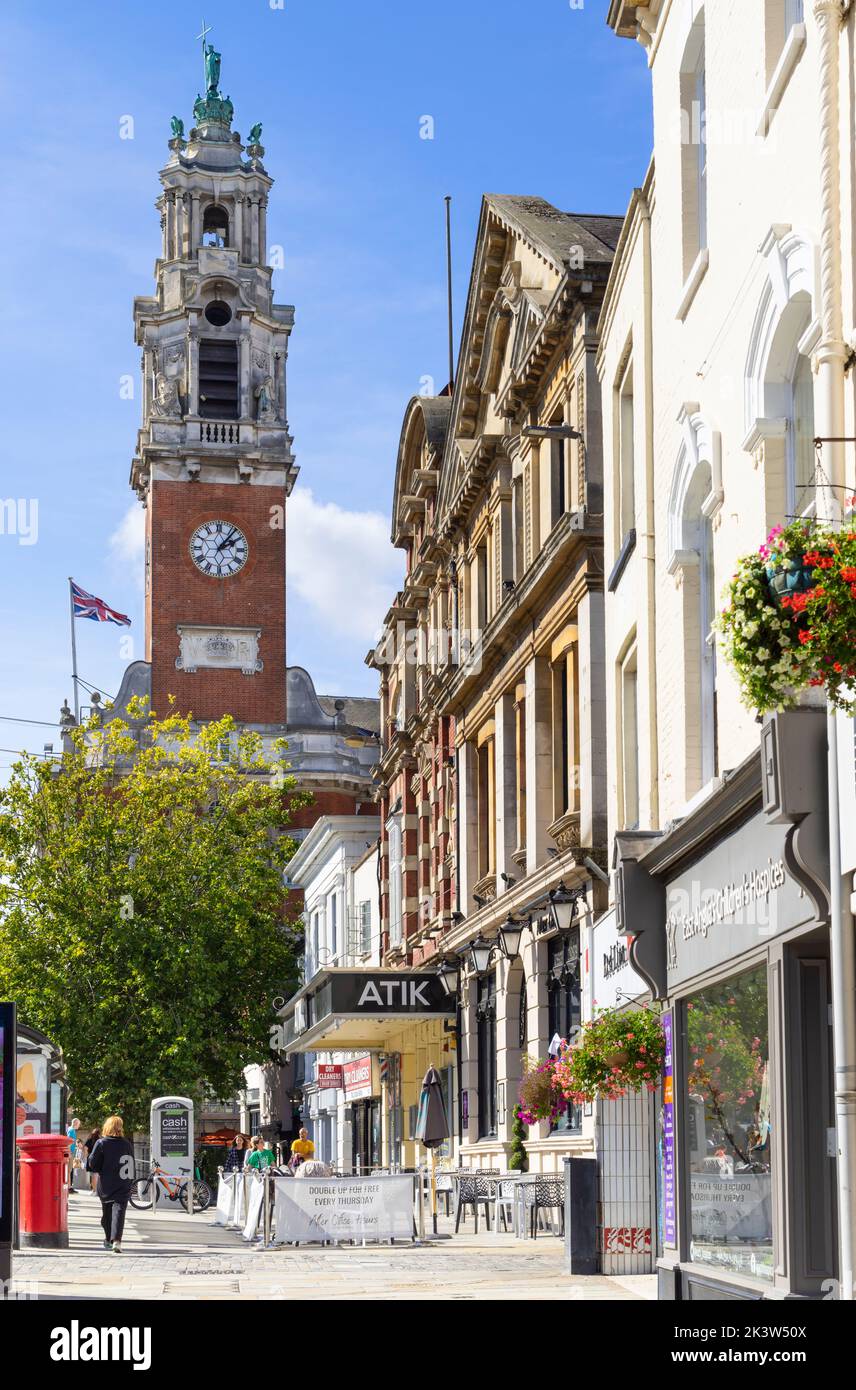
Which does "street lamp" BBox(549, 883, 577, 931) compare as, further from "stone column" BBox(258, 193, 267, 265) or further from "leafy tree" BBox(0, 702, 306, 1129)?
"stone column" BBox(258, 193, 267, 265)

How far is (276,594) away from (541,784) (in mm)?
47005

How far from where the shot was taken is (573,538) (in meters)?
25.5

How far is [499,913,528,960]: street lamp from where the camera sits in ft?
94.6

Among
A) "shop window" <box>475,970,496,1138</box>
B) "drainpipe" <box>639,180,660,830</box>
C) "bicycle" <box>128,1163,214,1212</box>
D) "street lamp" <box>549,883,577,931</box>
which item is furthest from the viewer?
"bicycle" <box>128,1163,214,1212</box>

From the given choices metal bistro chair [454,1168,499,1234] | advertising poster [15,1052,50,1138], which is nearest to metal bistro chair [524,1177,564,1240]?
metal bistro chair [454,1168,499,1234]

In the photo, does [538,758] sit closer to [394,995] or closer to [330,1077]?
[394,995]

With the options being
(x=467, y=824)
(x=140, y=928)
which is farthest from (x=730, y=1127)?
(x=140, y=928)

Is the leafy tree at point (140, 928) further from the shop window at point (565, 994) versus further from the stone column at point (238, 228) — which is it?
the stone column at point (238, 228)

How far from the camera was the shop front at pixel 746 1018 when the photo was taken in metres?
10.4

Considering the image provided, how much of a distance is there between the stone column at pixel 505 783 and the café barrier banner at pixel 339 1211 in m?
7.09

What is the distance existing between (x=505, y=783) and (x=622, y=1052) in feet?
45.8

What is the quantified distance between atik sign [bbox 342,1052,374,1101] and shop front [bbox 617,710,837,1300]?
3326 cm

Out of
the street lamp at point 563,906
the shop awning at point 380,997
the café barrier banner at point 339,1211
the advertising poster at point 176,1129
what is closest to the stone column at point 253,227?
the advertising poster at point 176,1129
